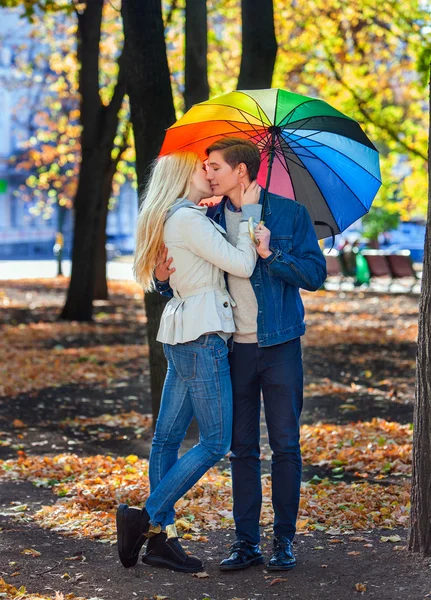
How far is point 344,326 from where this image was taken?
63.1 feet

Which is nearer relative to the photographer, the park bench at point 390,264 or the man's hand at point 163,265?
the man's hand at point 163,265

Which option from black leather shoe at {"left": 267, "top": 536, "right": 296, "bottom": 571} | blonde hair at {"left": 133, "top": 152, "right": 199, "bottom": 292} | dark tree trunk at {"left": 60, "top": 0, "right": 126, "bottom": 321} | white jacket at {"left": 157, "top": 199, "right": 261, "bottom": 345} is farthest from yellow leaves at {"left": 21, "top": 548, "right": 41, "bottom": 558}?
dark tree trunk at {"left": 60, "top": 0, "right": 126, "bottom": 321}

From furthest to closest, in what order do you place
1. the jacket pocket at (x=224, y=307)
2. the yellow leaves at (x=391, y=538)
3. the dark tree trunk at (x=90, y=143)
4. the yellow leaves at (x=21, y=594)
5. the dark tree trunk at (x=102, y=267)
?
the dark tree trunk at (x=102, y=267) → the dark tree trunk at (x=90, y=143) → the yellow leaves at (x=391, y=538) → the jacket pocket at (x=224, y=307) → the yellow leaves at (x=21, y=594)

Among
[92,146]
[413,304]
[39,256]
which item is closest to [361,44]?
[413,304]

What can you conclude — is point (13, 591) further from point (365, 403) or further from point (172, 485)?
point (365, 403)

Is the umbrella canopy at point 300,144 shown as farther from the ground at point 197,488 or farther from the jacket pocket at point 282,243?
the ground at point 197,488

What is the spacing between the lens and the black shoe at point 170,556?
195 inches

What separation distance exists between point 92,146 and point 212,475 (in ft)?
38.1

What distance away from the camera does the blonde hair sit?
4793 mm

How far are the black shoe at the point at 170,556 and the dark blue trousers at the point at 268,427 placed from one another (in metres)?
0.27

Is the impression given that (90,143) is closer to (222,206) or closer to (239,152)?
(222,206)

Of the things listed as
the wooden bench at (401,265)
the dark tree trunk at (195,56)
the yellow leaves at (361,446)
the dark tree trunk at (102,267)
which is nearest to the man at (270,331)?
the yellow leaves at (361,446)

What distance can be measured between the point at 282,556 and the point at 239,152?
6.26ft

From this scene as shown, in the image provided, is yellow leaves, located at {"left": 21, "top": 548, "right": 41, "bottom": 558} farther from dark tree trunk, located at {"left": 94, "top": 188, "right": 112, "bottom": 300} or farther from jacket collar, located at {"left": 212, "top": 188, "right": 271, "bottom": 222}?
dark tree trunk, located at {"left": 94, "top": 188, "right": 112, "bottom": 300}
